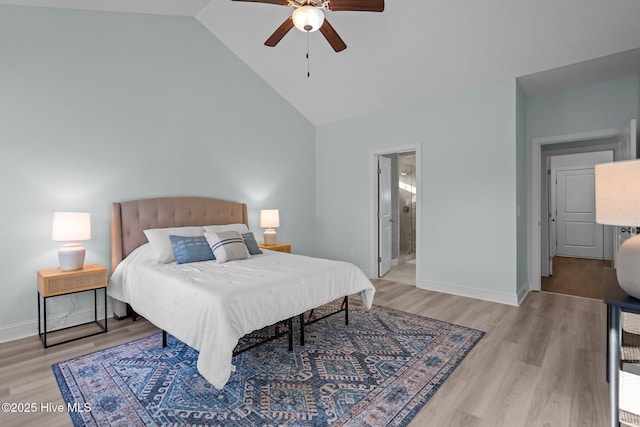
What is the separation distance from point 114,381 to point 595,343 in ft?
12.6

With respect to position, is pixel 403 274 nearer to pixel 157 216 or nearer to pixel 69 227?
pixel 157 216

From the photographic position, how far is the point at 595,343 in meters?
2.71

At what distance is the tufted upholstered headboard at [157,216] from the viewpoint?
3385mm

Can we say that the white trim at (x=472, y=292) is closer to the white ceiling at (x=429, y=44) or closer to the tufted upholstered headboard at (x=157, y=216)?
the white ceiling at (x=429, y=44)

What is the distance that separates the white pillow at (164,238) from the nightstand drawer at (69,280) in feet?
1.62

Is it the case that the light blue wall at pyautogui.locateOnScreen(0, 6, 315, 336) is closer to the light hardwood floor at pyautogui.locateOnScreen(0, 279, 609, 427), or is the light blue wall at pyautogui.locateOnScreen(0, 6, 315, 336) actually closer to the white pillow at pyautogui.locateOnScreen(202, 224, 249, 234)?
the white pillow at pyautogui.locateOnScreen(202, 224, 249, 234)

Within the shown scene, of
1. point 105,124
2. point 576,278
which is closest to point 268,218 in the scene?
point 105,124

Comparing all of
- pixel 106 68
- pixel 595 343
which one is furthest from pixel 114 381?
pixel 595 343

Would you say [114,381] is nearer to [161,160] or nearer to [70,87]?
[161,160]

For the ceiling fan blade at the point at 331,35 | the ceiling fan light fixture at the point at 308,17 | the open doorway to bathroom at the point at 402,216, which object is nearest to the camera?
the ceiling fan light fixture at the point at 308,17

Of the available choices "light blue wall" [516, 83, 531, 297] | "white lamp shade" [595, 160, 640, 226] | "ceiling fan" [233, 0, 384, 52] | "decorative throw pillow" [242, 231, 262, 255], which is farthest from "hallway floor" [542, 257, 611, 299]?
"ceiling fan" [233, 0, 384, 52]

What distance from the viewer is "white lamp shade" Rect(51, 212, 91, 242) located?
110 inches

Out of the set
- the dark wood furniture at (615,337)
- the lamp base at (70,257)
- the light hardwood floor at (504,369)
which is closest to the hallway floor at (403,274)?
the light hardwood floor at (504,369)

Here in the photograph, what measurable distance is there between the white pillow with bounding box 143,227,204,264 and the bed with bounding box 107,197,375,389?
5cm
